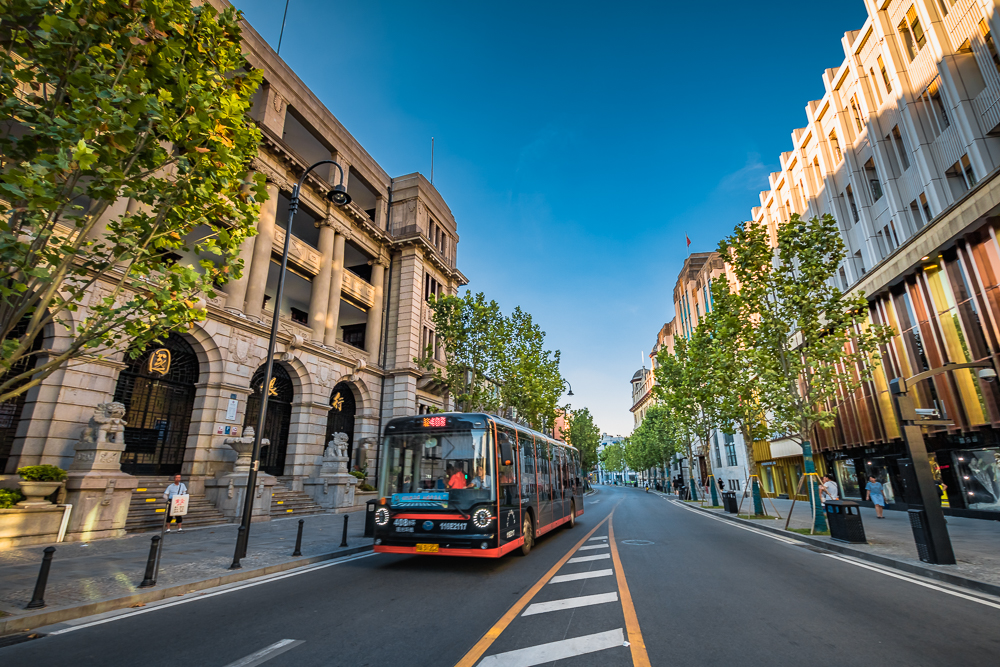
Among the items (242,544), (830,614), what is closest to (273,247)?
(242,544)

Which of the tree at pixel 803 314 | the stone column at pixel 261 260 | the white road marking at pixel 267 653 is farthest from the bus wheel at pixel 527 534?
the stone column at pixel 261 260

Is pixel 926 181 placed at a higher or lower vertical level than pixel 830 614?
higher

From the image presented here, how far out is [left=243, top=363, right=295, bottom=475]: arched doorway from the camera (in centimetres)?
2152

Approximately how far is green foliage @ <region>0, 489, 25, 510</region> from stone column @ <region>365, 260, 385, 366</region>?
18.1 meters

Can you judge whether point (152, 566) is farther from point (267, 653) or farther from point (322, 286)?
point (322, 286)

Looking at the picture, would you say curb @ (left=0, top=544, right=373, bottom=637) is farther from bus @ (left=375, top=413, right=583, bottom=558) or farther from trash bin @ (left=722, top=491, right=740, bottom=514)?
trash bin @ (left=722, top=491, right=740, bottom=514)

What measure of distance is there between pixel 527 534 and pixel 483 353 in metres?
15.3

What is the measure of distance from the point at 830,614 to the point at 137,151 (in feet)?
36.1

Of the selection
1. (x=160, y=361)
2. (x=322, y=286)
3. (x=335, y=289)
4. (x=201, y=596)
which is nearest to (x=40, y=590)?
(x=201, y=596)

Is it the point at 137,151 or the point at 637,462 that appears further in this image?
the point at 637,462

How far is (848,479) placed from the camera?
27.6 metres

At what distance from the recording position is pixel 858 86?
2364 cm

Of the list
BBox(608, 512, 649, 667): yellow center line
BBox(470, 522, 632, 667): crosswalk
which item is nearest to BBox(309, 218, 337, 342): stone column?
BBox(470, 522, 632, 667): crosswalk

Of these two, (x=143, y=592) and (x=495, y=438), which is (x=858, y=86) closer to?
(x=495, y=438)
